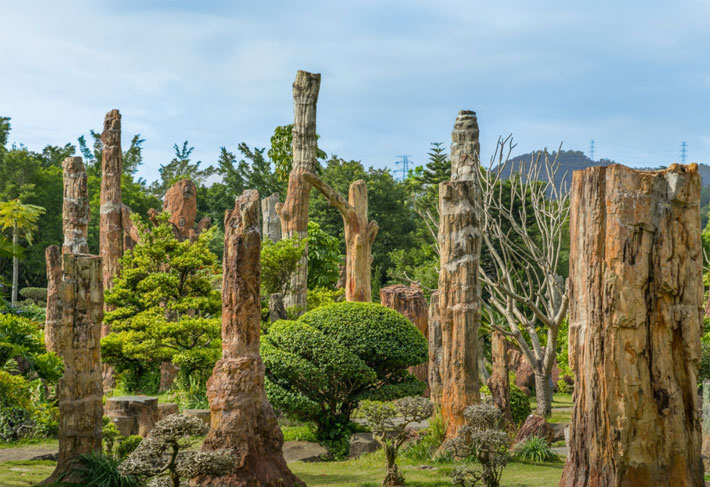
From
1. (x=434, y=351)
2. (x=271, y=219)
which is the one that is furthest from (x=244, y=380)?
(x=271, y=219)

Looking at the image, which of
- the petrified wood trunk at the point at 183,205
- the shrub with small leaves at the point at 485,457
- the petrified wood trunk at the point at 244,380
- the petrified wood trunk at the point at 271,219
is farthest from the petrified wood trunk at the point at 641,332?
the petrified wood trunk at the point at 183,205

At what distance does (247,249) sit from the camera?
9.21 meters

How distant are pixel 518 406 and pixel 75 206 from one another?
10530 millimetres

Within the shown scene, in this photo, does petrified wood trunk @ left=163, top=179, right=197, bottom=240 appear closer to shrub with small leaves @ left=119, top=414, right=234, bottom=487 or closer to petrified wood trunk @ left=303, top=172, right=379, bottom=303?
petrified wood trunk @ left=303, top=172, right=379, bottom=303

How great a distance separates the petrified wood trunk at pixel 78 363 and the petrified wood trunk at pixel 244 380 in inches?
66.9

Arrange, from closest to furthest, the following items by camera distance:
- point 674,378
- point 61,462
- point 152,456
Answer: point 674,378, point 152,456, point 61,462

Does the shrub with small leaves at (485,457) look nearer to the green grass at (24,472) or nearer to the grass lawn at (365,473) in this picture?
the grass lawn at (365,473)

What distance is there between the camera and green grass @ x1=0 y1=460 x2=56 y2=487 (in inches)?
386

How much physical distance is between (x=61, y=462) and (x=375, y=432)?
379 centimetres

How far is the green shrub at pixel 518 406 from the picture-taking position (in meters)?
13.9

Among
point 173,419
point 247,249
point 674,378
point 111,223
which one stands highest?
point 111,223

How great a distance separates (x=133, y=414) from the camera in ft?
41.5

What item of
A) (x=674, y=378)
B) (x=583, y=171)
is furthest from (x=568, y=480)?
(x=583, y=171)

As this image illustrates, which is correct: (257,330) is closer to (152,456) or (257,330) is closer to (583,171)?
(152,456)
